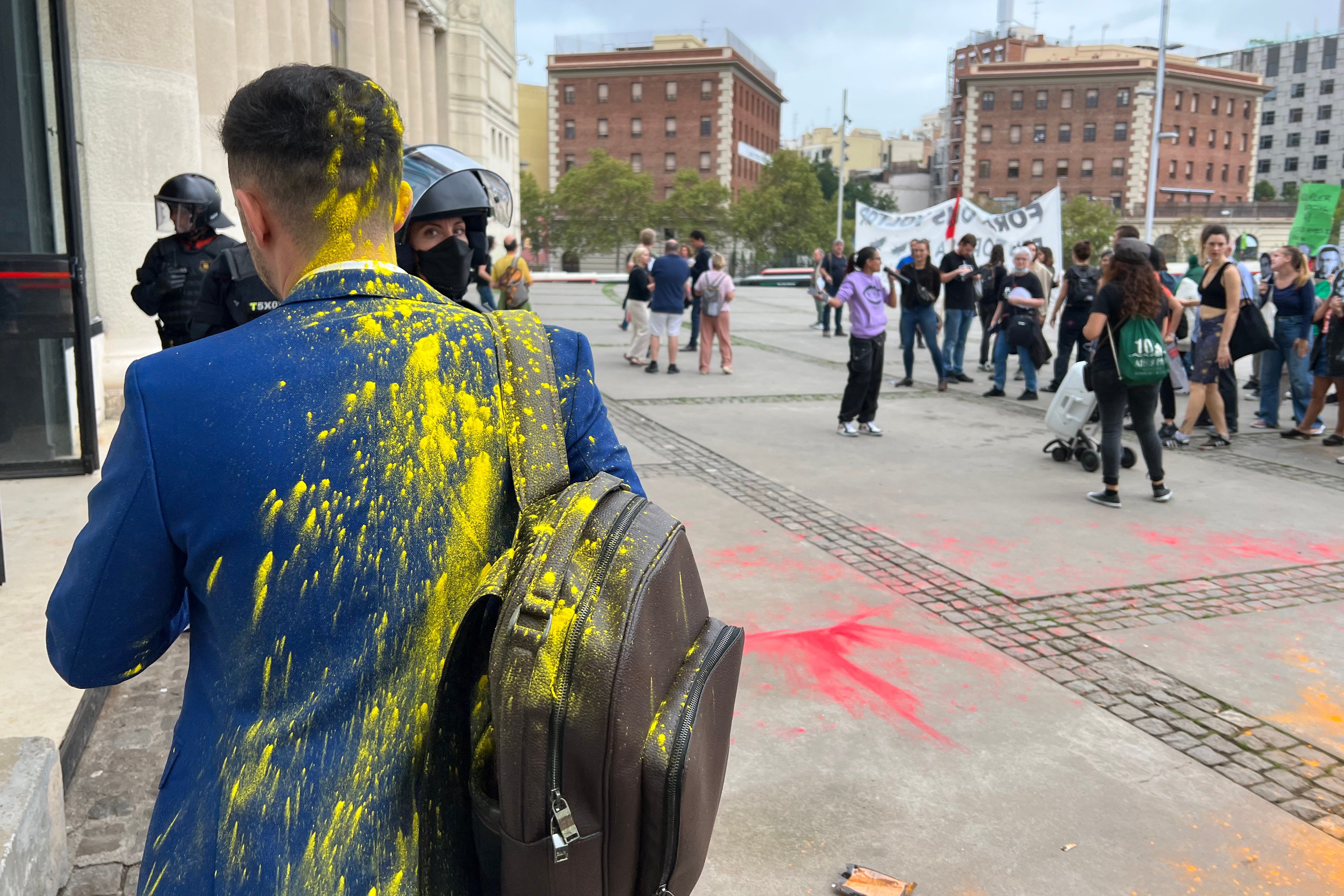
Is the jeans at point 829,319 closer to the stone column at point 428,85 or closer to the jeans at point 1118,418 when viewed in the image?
the jeans at point 1118,418

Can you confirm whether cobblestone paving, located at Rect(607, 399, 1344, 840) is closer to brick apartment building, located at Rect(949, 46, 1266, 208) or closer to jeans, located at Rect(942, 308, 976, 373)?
jeans, located at Rect(942, 308, 976, 373)

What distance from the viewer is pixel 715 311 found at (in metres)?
14.2

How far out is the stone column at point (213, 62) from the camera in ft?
36.6

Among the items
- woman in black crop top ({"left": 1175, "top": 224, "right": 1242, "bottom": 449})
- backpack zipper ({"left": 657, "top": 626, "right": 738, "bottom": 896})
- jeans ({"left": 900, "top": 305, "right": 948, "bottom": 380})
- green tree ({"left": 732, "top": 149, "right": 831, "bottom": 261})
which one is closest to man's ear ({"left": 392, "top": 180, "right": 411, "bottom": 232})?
backpack zipper ({"left": 657, "top": 626, "right": 738, "bottom": 896})

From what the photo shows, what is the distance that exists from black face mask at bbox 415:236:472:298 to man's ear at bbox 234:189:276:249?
1981 millimetres

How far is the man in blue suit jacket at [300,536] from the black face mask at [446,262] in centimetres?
202

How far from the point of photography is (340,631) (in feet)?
3.82

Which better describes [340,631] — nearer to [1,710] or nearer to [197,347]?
[197,347]

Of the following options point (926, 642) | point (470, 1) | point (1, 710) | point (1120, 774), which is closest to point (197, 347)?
point (1, 710)

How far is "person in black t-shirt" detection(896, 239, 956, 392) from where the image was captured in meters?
13.1

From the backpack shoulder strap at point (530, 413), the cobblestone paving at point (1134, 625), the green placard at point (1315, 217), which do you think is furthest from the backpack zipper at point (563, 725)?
the green placard at point (1315, 217)

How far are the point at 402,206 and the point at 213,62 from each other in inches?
455

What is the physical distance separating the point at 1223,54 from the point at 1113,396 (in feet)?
400

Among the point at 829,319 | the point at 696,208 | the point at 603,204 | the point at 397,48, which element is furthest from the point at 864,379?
the point at 696,208
